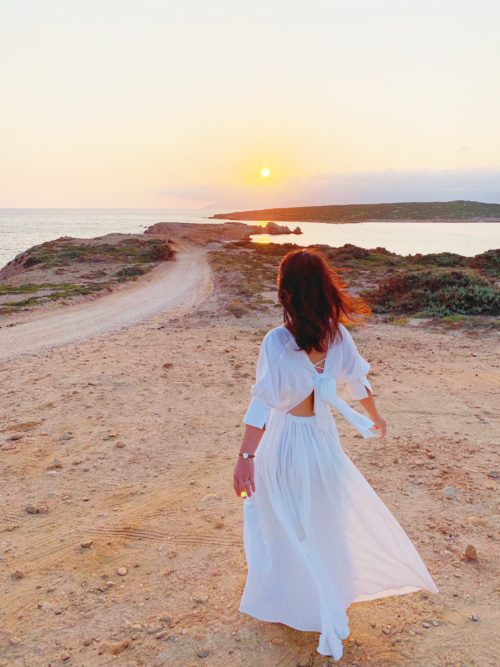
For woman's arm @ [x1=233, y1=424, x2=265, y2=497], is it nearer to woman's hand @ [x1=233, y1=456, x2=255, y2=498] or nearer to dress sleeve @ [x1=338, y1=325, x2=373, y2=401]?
woman's hand @ [x1=233, y1=456, x2=255, y2=498]

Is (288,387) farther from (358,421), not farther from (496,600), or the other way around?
(496,600)

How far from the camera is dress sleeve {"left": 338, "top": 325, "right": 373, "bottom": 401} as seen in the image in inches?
126

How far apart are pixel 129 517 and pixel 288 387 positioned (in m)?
2.85

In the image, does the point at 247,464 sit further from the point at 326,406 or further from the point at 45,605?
the point at 45,605

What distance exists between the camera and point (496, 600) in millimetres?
3879

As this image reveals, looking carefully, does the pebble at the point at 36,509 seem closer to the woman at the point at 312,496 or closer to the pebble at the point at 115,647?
the pebble at the point at 115,647

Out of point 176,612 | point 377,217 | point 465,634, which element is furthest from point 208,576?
point 377,217

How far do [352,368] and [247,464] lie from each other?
84 centimetres

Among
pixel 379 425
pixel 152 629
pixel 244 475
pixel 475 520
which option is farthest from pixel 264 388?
pixel 475 520

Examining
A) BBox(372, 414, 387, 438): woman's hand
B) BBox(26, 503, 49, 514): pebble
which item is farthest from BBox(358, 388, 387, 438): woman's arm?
BBox(26, 503, 49, 514): pebble

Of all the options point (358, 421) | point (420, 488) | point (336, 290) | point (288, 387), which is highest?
point (336, 290)

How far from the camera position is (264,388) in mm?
3016

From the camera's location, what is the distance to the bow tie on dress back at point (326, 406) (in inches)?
121

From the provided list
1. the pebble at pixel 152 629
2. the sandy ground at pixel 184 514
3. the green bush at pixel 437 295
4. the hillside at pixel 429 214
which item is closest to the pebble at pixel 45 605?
the sandy ground at pixel 184 514
